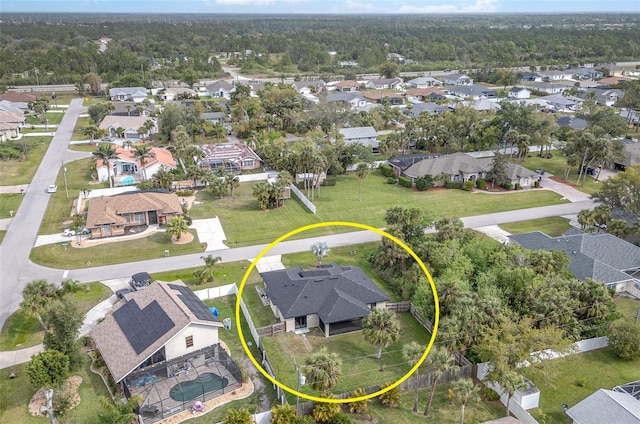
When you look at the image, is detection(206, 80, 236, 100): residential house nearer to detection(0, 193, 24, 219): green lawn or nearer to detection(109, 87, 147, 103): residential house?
detection(109, 87, 147, 103): residential house

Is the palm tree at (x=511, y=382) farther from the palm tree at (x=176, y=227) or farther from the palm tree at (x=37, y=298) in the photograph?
the palm tree at (x=176, y=227)

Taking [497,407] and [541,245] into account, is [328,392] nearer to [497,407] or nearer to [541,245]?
[497,407]

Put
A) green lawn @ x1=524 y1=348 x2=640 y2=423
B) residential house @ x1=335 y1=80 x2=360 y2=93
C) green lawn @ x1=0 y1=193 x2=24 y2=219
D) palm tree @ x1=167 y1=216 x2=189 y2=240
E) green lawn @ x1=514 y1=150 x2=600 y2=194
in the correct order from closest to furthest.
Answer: green lawn @ x1=524 y1=348 x2=640 y2=423, palm tree @ x1=167 y1=216 x2=189 y2=240, green lawn @ x1=0 y1=193 x2=24 y2=219, green lawn @ x1=514 y1=150 x2=600 y2=194, residential house @ x1=335 y1=80 x2=360 y2=93

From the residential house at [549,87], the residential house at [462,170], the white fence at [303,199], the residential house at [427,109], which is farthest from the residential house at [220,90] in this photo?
the residential house at [549,87]

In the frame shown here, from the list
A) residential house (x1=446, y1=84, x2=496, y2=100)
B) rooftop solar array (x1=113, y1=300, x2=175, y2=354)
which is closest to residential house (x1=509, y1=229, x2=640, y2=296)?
rooftop solar array (x1=113, y1=300, x2=175, y2=354)

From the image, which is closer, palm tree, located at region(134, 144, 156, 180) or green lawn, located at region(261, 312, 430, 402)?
green lawn, located at region(261, 312, 430, 402)

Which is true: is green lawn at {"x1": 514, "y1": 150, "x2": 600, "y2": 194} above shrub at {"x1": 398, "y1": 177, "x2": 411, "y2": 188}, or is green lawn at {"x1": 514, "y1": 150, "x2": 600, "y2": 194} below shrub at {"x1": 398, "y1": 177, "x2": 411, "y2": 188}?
above

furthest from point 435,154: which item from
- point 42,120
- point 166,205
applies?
point 42,120
